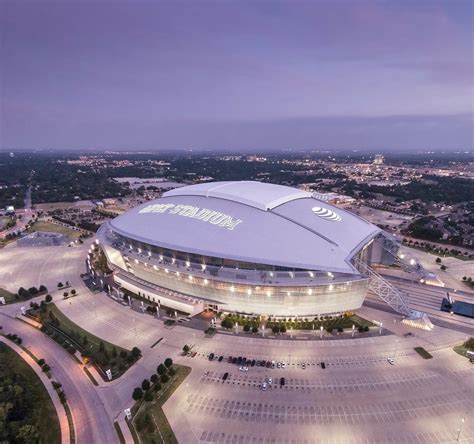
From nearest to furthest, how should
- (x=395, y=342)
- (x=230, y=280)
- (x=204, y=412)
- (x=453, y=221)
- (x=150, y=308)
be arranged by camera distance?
(x=204, y=412), (x=395, y=342), (x=230, y=280), (x=150, y=308), (x=453, y=221)

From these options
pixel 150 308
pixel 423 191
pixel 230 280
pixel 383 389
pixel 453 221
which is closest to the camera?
pixel 383 389

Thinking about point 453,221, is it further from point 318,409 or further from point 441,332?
point 318,409

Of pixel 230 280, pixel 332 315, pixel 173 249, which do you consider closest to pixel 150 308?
pixel 173 249

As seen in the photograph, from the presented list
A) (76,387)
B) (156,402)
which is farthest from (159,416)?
(76,387)

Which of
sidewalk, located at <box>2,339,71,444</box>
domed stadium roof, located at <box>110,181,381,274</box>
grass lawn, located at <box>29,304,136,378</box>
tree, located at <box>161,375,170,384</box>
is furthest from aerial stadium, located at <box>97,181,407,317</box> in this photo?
sidewalk, located at <box>2,339,71,444</box>

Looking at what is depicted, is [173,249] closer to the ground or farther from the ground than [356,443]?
farther from the ground

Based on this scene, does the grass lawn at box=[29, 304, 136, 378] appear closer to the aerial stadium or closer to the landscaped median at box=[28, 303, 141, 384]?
the landscaped median at box=[28, 303, 141, 384]
